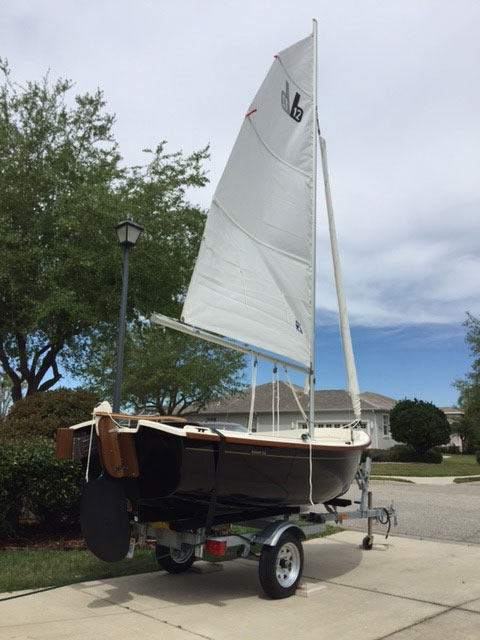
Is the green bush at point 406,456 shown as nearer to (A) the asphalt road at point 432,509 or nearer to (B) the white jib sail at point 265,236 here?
(A) the asphalt road at point 432,509

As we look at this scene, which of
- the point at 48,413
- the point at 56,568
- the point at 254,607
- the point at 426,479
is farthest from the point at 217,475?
the point at 426,479

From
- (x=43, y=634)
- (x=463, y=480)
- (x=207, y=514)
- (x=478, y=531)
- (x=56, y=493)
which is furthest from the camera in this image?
(x=463, y=480)

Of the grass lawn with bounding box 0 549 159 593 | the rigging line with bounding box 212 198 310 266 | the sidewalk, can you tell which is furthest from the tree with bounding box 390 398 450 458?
the rigging line with bounding box 212 198 310 266

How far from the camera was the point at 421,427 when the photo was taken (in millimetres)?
37812

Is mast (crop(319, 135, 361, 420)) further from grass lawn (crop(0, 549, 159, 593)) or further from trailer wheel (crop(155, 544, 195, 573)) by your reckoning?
grass lawn (crop(0, 549, 159, 593))

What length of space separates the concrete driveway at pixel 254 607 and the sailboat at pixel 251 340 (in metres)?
0.76

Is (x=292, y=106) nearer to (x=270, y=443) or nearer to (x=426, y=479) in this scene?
(x=270, y=443)

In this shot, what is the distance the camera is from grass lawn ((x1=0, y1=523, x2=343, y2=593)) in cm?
682

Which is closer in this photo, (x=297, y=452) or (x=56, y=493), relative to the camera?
(x=297, y=452)

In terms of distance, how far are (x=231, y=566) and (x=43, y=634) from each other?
3.45 m

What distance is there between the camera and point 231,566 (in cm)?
808

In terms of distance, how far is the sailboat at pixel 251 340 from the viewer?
5.85m

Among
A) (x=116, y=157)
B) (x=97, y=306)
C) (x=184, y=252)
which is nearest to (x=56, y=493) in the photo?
(x=97, y=306)

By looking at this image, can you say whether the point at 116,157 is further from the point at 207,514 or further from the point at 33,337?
the point at 207,514
